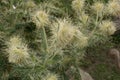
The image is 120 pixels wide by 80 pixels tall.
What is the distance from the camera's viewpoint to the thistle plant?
2.24 metres

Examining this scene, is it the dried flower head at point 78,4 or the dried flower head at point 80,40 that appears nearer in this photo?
the dried flower head at point 80,40

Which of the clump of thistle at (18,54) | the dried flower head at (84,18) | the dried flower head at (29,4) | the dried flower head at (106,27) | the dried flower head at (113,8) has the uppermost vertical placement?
the dried flower head at (29,4)

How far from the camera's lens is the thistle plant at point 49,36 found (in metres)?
2.24

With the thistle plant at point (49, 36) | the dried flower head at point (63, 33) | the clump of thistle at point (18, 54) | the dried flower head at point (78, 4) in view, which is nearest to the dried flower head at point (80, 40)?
the thistle plant at point (49, 36)

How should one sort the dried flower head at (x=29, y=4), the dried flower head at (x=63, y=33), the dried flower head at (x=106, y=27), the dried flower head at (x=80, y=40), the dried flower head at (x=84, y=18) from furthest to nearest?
the dried flower head at (x=29, y=4) → the dried flower head at (x=84, y=18) → the dried flower head at (x=106, y=27) → the dried flower head at (x=80, y=40) → the dried flower head at (x=63, y=33)

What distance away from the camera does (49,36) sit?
2785 millimetres

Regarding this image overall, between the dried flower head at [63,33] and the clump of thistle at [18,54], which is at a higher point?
the dried flower head at [63,33]

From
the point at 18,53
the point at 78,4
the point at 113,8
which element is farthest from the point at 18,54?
the point at 113,8

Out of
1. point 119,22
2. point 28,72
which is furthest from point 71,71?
point 119,22

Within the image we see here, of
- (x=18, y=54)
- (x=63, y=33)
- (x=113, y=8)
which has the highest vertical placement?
(x=113, y=8)

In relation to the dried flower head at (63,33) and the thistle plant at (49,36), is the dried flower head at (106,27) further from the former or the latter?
the dried flower head at (63,33)

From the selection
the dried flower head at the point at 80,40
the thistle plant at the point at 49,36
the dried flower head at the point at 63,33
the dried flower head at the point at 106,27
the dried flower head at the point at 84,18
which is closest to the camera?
the dried flower head at the point at 63,33

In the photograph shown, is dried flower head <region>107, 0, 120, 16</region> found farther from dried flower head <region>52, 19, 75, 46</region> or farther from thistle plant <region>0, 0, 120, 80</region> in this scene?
dried flower head <region>52, 19, 75, 46</region>

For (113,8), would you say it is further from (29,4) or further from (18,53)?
(18,53)
